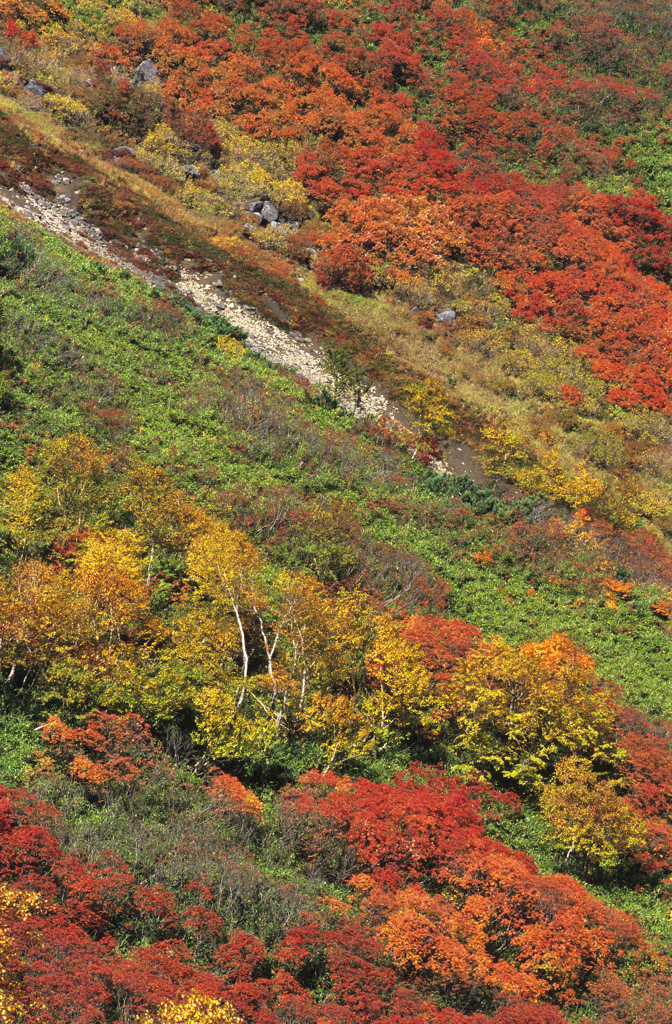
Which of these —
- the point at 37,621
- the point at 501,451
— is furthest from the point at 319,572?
the point at 501,451

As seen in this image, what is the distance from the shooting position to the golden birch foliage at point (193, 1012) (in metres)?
11.3

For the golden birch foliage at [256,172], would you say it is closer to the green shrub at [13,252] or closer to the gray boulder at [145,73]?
the gray boulder at [145,73]

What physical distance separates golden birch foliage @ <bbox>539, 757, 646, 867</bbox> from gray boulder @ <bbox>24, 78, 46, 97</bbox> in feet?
189

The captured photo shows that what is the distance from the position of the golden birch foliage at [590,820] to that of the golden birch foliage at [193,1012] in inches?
435

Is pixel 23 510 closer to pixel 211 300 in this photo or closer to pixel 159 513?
pixel 159 513

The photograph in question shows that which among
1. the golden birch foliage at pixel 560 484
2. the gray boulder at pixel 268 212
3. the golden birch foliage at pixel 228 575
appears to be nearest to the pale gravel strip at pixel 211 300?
the golden birch foliage at pixel 560 484

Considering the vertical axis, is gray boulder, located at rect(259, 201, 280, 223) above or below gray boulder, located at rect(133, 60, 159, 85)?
below

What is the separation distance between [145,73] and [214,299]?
104 ft

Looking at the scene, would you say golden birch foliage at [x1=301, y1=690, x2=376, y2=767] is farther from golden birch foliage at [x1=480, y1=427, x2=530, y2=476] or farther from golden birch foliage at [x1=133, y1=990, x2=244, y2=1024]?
golden birch foliage at [x1=480, y1=427, x2=530, y2=476]

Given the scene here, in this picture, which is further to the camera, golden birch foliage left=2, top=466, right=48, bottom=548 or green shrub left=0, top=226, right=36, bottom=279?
green shrub left=0, top=226, right=36, bottom=279

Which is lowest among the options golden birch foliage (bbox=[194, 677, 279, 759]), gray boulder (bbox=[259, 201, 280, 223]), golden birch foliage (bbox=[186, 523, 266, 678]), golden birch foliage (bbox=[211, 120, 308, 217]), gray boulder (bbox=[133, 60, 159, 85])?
golden birch foliage (bbox=[194, 677, 279, 759])

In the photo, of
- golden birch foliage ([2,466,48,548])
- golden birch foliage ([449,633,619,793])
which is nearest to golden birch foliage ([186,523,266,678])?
golden birch foliage ([2,466,48,548])

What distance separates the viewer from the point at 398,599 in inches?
1091

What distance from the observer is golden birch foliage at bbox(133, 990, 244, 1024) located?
446 inches
